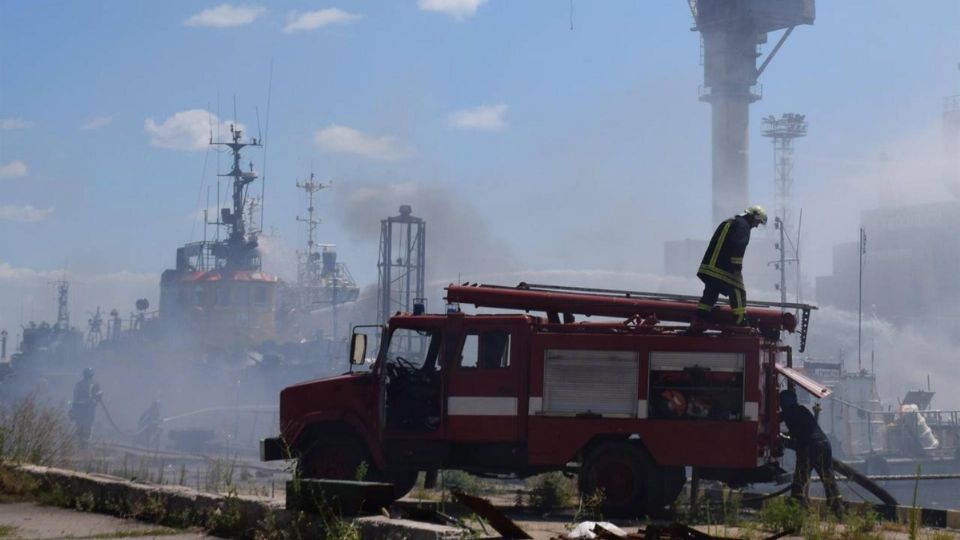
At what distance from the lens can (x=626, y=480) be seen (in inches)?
452

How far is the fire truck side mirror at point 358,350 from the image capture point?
12.3 meters

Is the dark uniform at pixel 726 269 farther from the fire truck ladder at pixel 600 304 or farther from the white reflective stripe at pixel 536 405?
the white reflective stripe at pixel 536 405

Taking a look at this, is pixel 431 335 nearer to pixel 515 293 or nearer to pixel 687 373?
pixel 515 293

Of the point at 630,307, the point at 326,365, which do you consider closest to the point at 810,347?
the point at 326,365

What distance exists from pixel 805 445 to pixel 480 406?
3.31 meters

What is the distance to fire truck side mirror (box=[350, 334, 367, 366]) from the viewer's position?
1231cm

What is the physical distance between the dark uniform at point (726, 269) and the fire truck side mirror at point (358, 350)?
348cm

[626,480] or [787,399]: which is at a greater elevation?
[787,399]

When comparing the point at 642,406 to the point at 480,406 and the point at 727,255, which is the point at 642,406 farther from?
the point at 727,255

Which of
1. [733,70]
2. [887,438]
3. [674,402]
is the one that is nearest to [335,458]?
[674,402]

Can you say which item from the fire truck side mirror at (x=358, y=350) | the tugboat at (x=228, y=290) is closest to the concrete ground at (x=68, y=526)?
the fire truck side mirror at (x=358, y=350)

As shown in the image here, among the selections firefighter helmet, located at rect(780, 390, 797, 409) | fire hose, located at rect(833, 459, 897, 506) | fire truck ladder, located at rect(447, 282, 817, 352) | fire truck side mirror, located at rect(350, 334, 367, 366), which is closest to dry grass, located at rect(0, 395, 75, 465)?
fire truck side mirror, located at rect(350, 334, 367, 366)

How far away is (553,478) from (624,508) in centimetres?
127

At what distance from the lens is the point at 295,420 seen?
40.7ft
